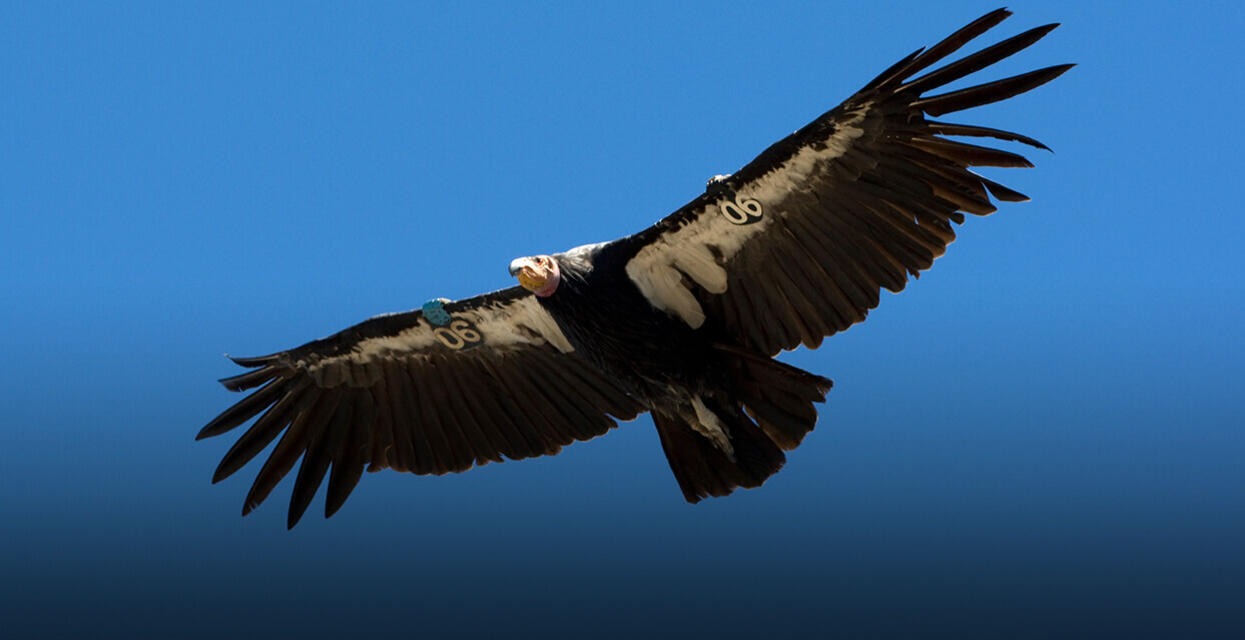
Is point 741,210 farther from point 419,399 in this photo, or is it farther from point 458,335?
point 419,399

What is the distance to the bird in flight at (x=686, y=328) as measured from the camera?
9.11m

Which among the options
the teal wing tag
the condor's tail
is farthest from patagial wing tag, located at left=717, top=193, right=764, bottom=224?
the teal wing tag

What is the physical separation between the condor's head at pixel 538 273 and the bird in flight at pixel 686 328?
0.01m

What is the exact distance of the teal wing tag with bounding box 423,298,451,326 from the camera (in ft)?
34.8

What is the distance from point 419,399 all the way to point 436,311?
2.66ft

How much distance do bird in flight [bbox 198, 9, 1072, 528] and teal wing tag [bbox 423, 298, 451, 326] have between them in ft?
0.05

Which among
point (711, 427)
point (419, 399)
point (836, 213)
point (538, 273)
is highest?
point (836, 213)

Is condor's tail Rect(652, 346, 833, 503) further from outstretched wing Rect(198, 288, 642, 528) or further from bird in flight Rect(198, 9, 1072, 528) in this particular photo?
outstretched wing Rect(198, 288, 642, 528)

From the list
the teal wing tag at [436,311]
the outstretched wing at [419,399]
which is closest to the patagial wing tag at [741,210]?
the outstretched wing at [419,399]

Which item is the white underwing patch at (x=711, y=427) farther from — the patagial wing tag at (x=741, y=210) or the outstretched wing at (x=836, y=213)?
the patagial wing tag at (x=741, y=210)

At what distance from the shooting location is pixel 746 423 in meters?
9.80

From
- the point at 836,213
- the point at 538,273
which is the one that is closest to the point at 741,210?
the point at 836,213

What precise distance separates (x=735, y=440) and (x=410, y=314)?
2309mm

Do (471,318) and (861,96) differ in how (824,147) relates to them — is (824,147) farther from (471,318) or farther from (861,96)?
(471,318)
